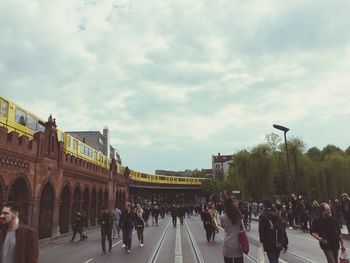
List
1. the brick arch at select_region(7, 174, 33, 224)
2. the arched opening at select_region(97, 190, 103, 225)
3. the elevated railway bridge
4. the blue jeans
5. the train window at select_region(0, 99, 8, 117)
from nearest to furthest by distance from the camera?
the blue jeans < the train window at select_region(0, 99, 8, 117) < the brick arch at select_region(7, 174, 33, 224) < the arched opening at select_region(97, 190, 103, 225) < the elevated railway bridge

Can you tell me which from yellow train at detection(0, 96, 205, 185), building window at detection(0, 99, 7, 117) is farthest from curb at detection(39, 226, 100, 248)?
building window at detection(0, 99, 7, 117)

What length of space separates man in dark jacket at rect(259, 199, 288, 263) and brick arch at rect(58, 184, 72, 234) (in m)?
20.6

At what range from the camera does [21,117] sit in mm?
20109

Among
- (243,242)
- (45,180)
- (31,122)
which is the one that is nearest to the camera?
(243,242)

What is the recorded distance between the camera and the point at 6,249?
13.2ft

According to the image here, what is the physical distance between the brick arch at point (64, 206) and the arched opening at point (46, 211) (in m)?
1.48

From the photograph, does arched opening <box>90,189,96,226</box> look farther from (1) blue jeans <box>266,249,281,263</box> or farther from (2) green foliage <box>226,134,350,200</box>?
(1) blue jeans <box>266,249,281,263</box>

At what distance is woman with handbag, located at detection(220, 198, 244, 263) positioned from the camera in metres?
5.73

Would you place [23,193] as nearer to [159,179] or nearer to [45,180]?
[45,180]

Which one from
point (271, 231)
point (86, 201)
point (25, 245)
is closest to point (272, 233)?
point (271, 231)

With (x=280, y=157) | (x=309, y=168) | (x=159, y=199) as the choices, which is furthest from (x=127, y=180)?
(x=159, y=199)

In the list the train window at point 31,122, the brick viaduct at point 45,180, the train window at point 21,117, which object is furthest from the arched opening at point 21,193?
Result: the train window at point 31,122

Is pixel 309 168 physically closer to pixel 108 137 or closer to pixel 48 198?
pixel 48 198

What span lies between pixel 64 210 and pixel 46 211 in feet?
10.6
